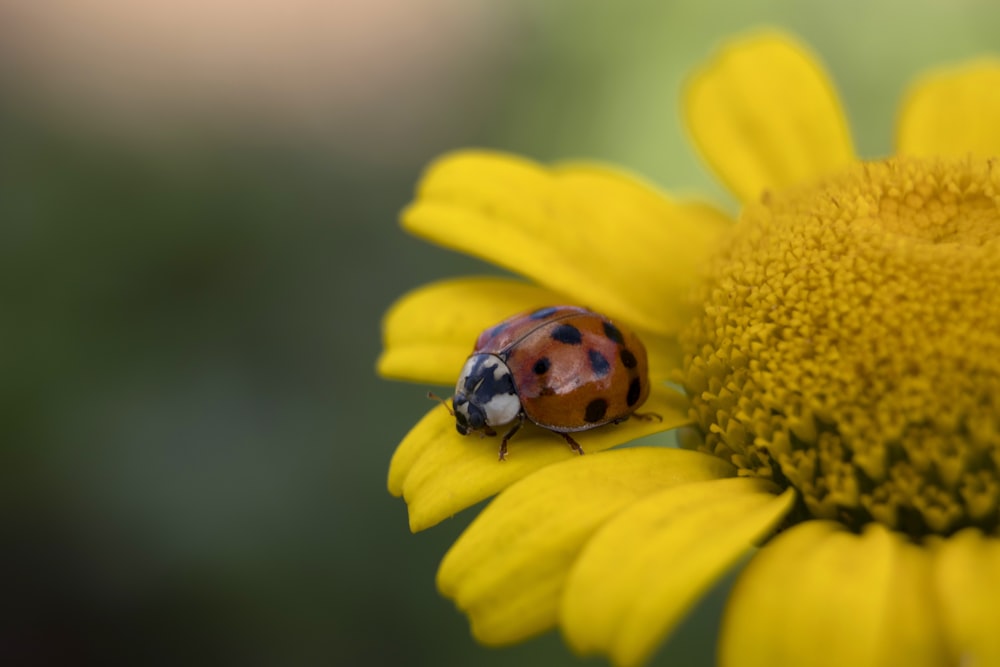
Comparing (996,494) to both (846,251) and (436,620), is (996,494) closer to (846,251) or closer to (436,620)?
(846,251)

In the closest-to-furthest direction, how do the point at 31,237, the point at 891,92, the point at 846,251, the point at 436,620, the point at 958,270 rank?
the point at 958,270 → the point at 846,251 → the point at 436,620 → the point at 31,237 → the point at 891,92

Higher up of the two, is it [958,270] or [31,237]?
[31,237]

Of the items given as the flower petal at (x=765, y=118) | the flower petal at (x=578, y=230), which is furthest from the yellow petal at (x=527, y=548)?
the flower petal at (x=765, y=118)

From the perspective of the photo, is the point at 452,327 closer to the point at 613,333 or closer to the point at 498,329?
the point at 498,329

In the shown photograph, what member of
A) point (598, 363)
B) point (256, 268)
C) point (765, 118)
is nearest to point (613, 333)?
point (598, 363)

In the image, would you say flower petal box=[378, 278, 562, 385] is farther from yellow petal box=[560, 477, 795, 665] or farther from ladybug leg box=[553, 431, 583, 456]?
yellow petal box=[560, 477, 795, 665]

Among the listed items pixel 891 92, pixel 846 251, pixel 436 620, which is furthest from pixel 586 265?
pixel 891 92

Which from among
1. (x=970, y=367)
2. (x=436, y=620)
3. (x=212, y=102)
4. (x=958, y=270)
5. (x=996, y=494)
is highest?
(x=212, y=102)
